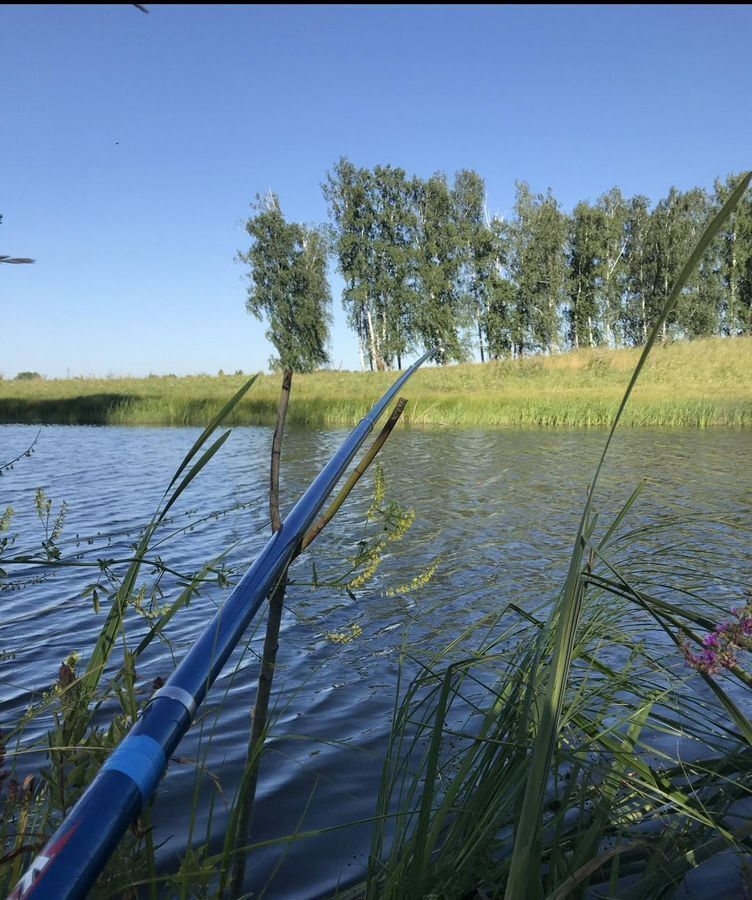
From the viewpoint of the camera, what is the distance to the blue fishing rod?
497 millimetres

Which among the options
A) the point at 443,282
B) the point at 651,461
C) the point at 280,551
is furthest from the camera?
the point at 443,282

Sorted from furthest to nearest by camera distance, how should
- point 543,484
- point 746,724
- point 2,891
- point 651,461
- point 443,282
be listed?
point 443,282 < point 651,461 < point 543,484 < point 2,891 < point 746,724

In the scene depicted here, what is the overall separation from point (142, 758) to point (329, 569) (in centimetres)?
140

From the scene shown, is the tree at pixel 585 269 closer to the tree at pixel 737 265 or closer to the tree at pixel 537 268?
the tree at pixel 537 268

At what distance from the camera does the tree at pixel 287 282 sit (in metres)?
47.0

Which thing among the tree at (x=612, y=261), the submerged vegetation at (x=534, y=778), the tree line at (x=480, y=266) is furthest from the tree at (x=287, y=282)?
the submerged vegetation at (x=534, y=778)

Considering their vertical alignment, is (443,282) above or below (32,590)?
above

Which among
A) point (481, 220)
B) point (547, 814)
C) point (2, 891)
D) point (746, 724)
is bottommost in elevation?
point (547, 814)

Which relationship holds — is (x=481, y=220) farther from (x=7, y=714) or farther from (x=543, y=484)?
(x=7, y=714)

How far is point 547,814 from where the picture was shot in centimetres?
217

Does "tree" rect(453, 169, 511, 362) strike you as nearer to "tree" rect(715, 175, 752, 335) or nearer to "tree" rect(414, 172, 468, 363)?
"tree" rect(414, 172, 468, 363)

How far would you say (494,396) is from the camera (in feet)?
76.6

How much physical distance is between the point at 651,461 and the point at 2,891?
1267cm

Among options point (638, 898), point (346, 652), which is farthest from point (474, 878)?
point (346, 652)
